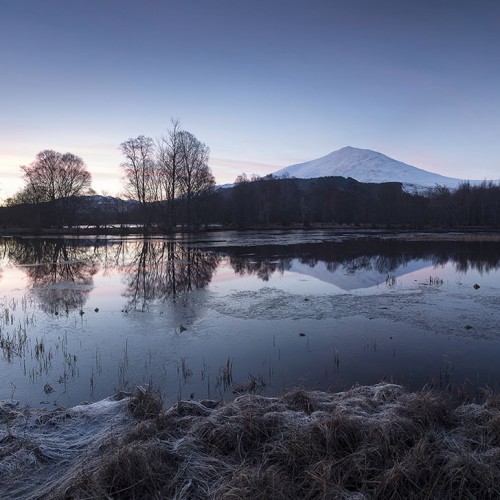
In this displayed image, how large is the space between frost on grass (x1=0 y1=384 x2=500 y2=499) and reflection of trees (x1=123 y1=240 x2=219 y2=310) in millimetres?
8598

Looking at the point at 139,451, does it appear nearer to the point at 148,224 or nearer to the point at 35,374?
the point at 35,374

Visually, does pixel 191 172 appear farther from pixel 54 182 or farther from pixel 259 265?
pixel 259 265

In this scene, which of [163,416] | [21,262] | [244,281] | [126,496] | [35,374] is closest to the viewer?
[126,496]

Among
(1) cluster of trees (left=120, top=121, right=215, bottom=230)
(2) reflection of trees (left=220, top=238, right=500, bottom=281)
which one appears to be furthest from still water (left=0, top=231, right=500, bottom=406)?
(1) cluster of trees (left=120, top=121, right=215, bottom=230)

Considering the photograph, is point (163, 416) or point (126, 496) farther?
point (163, 416)

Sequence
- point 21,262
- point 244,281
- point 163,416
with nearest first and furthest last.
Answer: point 163,416 → point 244,281 → point 21,262

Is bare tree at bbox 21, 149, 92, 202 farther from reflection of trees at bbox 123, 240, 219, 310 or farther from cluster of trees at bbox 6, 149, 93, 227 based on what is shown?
reflection of trees at bbox 123, 240, 219, 310

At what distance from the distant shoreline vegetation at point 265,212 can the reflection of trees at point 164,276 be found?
37621 mm

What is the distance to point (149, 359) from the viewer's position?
8.60 m

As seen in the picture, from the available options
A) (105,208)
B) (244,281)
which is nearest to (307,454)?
(244,281)

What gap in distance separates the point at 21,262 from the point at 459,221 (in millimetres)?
97374

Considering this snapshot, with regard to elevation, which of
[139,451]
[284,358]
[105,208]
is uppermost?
[105,208]

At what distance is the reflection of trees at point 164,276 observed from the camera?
15.9 m

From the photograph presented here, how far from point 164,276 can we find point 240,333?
11086mm
